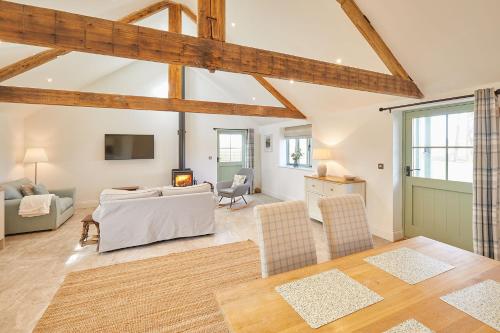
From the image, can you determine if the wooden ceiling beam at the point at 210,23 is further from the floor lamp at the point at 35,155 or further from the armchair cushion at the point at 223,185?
the floor lamp at the point at 35,155

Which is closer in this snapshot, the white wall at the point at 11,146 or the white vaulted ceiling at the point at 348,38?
the white vaulted ceiling at the point at 348,38

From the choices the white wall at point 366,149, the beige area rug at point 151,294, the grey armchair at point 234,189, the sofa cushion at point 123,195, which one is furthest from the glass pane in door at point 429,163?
the sofa cushion at point 123,195

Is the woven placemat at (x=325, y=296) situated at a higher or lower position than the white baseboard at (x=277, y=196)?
higher

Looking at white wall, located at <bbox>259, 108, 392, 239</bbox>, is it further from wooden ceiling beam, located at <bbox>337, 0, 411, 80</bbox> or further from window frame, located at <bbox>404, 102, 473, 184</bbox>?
wooden ceiling beam, located at <bbox>337, 0, 411, 80</bbox>

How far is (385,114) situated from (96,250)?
15.1ft

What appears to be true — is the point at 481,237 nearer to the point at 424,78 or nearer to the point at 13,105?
the point at 424,78

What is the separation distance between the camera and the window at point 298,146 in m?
5.92

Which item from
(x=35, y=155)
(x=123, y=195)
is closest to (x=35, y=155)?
(x=35, y=155)

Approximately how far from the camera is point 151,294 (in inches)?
88.6

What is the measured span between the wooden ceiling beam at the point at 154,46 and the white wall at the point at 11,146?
13.1ft

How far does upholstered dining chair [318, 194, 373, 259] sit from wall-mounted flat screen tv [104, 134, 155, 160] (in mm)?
5670

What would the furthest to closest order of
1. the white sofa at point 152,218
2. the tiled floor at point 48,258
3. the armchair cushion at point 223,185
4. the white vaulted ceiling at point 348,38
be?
the armchair cushion at point 223,185 < the white sofa at point 152,218 < the white vaulted ceiling at point 348,38 < the tiled floor at point 48,258

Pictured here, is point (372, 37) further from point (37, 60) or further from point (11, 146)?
point (11, 146)

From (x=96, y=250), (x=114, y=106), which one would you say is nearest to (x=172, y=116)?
(x=114, y=106)
